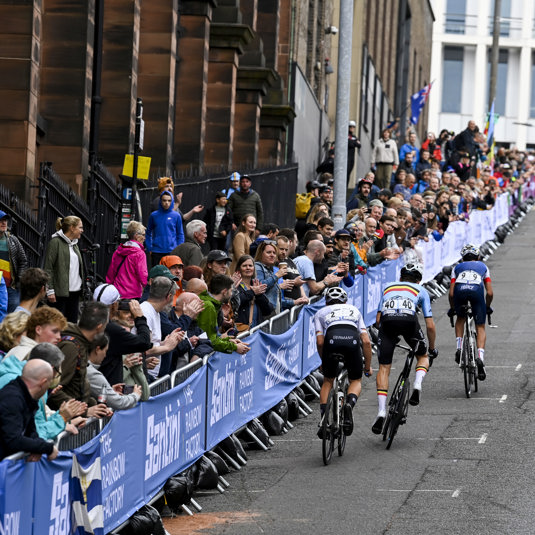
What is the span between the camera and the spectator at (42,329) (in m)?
10.2

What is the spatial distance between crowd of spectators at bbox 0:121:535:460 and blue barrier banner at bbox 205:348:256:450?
197 mm

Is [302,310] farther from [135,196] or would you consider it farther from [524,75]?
[524,75]

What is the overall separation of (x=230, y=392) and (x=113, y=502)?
13.1 ft

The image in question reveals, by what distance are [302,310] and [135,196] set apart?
3058mm

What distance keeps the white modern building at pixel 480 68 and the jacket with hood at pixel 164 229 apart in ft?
276

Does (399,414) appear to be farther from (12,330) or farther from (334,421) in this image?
(12,330)

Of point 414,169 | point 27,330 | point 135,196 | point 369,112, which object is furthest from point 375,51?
point 27,330

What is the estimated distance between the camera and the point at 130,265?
58.3 ft

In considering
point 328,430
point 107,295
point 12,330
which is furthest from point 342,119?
point 12,330

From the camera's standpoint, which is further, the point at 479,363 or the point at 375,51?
the point at 375,51

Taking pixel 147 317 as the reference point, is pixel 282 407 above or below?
below

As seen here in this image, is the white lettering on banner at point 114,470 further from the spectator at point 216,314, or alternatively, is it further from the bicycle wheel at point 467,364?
the bicycle wheel at point 467,364

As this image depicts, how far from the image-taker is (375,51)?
205 ft

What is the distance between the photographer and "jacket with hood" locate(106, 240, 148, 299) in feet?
58.1
